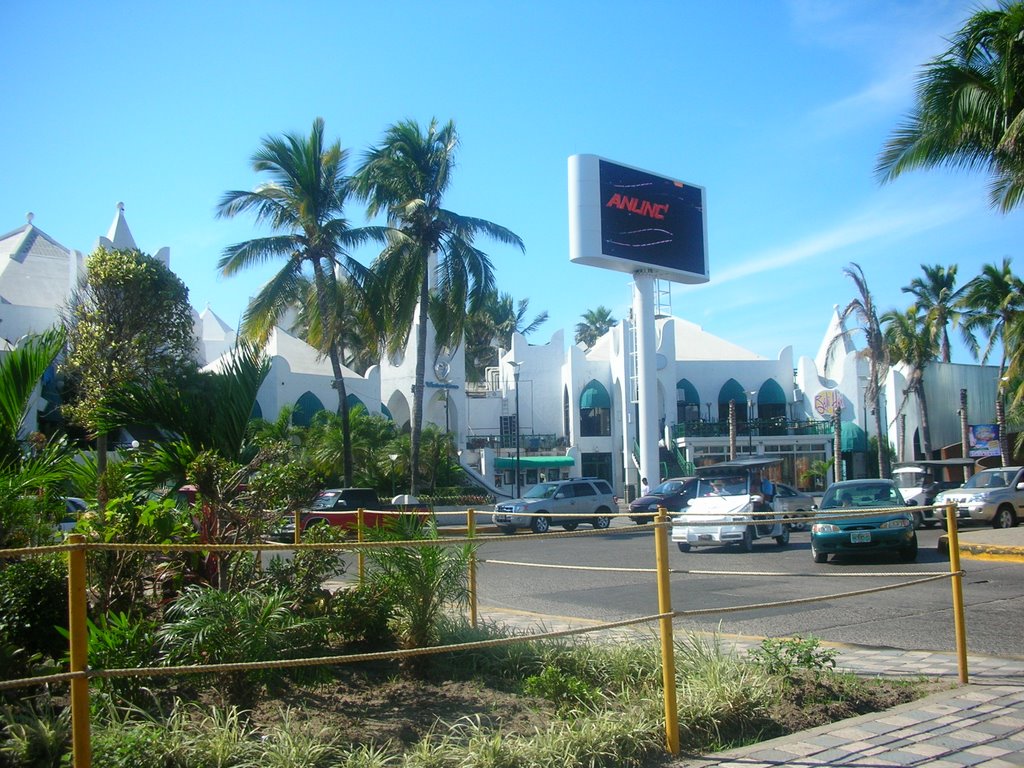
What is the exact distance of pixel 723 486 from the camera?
21203mm

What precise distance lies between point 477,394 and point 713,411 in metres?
14.4

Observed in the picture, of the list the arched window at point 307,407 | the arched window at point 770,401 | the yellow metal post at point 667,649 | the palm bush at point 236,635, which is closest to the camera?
the yellow metal post at point 667,649

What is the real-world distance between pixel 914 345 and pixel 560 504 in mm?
26444

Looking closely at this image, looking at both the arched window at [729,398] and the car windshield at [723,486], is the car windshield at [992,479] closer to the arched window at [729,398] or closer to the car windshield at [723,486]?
the car windshield at [723,486]

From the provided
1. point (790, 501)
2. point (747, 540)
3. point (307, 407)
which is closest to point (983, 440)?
point (790, 501)

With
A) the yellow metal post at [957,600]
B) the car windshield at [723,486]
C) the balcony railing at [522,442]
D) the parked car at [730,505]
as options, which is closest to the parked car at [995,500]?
the parked car at [730,505]

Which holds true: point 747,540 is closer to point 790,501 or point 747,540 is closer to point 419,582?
point 790,501

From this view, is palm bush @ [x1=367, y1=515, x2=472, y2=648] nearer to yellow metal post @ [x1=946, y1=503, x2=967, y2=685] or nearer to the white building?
yellow metal post @ [x1=946, y1=503, x2=967, y2=685]

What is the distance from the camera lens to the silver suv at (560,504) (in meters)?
28.3

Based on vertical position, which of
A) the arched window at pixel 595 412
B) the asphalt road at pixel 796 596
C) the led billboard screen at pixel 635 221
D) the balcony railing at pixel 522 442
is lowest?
the asphalt road at pixel 796 596

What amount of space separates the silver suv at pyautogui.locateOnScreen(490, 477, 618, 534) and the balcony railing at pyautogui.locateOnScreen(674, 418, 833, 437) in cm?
1868

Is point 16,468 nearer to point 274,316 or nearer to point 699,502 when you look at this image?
point 699,502

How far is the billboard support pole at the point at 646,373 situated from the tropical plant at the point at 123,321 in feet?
86.0

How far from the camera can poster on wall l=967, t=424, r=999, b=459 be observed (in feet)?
148
